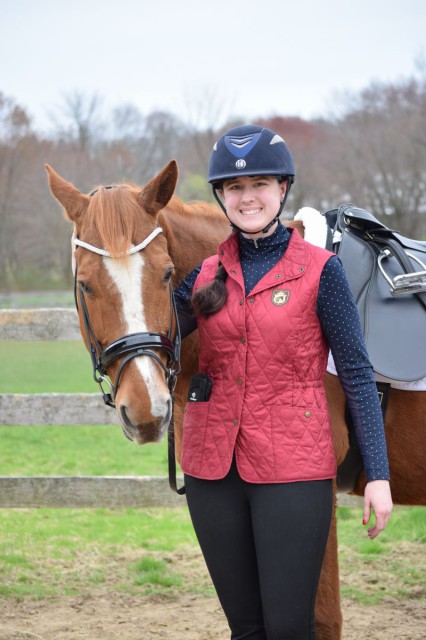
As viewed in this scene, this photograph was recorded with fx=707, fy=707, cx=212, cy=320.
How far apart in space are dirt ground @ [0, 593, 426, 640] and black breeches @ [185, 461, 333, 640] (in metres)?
1.76

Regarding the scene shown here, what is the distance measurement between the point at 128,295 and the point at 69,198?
0.50 meters

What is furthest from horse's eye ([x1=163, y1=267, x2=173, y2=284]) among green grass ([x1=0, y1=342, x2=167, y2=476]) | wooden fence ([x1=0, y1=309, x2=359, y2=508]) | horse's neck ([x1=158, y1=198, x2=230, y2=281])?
green grass ([x1=0, y1=342, x2=167, y2=476])

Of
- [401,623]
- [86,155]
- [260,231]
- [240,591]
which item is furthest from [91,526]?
[86,155]

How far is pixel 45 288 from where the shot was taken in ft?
102

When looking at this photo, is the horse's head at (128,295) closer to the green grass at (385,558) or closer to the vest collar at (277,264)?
the vest collar at (277,264)

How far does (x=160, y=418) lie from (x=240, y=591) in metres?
0.58

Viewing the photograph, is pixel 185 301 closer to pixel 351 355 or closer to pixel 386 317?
pixel 351 355

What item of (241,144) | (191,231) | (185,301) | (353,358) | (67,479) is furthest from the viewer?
(67,479)

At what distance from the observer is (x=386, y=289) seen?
9.45ft

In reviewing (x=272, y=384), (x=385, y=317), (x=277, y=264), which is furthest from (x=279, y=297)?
(x=385, y=317)

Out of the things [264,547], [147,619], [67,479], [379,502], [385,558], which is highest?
[379,502]

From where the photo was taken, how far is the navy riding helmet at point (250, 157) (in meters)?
2.21

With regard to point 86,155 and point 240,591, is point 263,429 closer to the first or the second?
point 240,591

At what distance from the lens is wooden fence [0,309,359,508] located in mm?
4863
